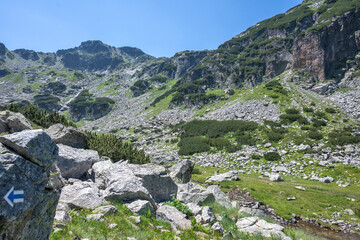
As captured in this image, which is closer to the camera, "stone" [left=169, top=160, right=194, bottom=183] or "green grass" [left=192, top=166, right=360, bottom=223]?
"green grass" [left=192, top=166, right=360, bottom=223]

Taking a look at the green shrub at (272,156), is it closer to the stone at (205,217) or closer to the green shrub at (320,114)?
the green shrub at (320,114)

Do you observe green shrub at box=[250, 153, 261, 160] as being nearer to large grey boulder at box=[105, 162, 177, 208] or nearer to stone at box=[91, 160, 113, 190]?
large grey boulder at box=[105, 162, 177, 208]

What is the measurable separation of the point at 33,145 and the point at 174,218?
5981mm

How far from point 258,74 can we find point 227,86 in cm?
1421

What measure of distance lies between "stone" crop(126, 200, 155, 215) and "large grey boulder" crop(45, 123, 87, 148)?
10.8 meters

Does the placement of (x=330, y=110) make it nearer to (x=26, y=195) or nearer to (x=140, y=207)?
(x=140, y=207)

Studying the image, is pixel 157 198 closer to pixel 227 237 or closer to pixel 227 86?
pixel 227 237

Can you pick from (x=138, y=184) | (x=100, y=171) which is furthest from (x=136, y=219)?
(x=100, y=171)

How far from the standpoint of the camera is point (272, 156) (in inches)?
1197

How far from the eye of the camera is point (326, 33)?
60281 millimetres

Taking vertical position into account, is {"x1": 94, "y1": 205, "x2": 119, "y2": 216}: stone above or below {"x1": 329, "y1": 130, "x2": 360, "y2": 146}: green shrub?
above

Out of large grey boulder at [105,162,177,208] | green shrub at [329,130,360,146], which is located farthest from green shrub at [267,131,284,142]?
large grey boulder at [105,162,177,208]

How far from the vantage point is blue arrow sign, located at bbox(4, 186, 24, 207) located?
9.50ft

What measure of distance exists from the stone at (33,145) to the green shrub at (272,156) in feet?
106
